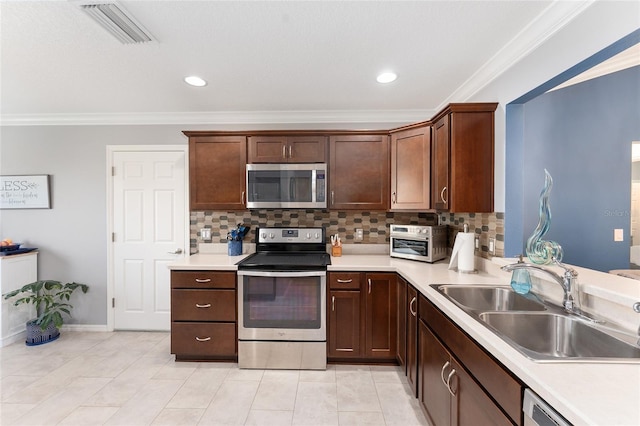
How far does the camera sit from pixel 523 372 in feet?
2.88

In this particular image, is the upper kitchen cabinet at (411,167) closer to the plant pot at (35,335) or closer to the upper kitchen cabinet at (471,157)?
the upper kitchen cabinet at (471,157)

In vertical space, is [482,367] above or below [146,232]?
below

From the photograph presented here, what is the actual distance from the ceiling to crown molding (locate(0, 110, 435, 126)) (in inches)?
0.9

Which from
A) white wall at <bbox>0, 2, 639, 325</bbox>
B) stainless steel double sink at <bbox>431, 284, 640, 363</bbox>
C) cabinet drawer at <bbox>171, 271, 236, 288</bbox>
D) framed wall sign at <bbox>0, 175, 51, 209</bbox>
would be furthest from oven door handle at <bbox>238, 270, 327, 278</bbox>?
framed wall sign at <bbox>0, 175, 51, 209</bbox>

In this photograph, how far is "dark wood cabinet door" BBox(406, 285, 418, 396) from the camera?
1.97 meters

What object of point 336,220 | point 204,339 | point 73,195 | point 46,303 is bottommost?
point 204,339

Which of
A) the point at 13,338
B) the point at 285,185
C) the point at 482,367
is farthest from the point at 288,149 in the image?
the point at 13,338

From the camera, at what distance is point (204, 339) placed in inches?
98.9

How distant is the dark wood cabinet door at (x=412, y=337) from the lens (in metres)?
1.97

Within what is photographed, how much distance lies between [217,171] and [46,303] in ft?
7.92

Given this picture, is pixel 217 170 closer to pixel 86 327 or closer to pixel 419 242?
pixel 419 242

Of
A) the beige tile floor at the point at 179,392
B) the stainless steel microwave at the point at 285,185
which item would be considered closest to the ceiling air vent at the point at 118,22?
the stainless steel microwave at the point at 285,185

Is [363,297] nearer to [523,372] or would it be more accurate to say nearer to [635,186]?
[523,372]

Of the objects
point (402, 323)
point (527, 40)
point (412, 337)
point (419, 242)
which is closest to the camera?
point (527, 40)
